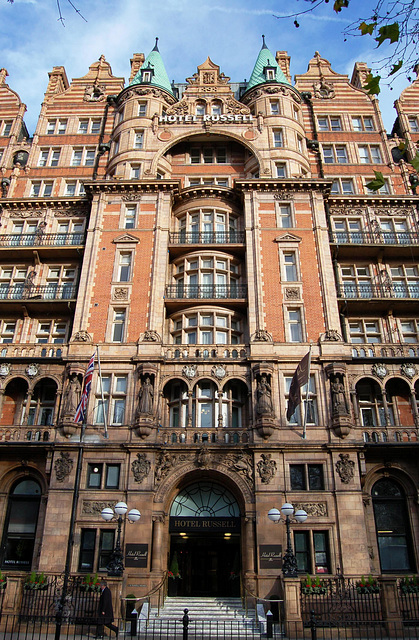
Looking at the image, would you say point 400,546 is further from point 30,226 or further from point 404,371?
point 30,226

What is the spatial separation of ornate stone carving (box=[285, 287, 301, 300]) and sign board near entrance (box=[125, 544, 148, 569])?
14981 millimetres

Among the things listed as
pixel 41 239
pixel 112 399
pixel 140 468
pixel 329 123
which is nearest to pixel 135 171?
pixel 41 239

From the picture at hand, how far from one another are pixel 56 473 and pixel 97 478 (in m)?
1.93

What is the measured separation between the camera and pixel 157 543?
23.8 meters

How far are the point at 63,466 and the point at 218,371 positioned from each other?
888cm

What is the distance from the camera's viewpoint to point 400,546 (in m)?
25.4

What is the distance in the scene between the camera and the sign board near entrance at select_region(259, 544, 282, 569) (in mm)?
23014

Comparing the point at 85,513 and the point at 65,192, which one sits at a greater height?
the point at 65,192

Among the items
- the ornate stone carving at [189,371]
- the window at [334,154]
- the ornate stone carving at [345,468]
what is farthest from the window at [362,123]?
the ornate stone carving at [345,468]

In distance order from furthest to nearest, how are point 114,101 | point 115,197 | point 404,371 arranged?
point 114,101, point 115,197, point 404,371

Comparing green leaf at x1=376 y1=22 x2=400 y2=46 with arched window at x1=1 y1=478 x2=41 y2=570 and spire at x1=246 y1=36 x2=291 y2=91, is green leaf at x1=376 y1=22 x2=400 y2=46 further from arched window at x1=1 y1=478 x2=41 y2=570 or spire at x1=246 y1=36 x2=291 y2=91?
spire at x1=246 y1=36 x2=291 y2=91

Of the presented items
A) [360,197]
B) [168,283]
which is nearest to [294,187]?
[360,197]

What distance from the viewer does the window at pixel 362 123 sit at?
4003 centimetres

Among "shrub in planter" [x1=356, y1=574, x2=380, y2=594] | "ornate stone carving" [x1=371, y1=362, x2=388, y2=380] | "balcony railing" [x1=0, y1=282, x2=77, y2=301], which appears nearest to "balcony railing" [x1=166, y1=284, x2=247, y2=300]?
"balcony railing" [x1=0, y1=282, x2=77, y2=301]
